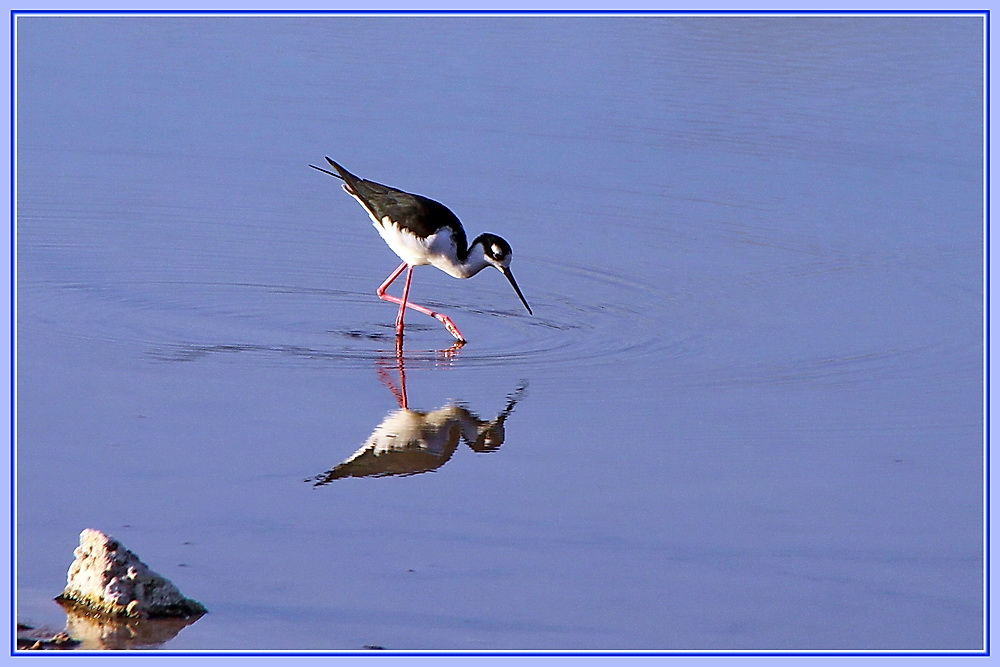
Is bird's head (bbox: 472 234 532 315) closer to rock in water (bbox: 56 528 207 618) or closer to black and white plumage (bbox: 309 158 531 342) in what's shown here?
black and white plumage (bbox: 309 158 531 342)

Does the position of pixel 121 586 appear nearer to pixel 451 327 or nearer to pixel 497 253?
pixel 451 327

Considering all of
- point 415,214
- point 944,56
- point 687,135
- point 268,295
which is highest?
point 944,56

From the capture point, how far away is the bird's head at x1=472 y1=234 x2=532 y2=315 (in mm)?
8281

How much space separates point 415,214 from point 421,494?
287 centimetres

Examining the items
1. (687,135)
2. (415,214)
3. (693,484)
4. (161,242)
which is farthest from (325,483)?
(687,135)

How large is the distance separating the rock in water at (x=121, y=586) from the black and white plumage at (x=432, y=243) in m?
3.53

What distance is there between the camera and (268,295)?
8555 millimetres

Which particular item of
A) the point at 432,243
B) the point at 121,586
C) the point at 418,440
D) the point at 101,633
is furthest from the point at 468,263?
the point at 101,633

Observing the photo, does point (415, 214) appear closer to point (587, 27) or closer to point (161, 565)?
point (161, 565)

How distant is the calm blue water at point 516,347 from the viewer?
5.17 metres

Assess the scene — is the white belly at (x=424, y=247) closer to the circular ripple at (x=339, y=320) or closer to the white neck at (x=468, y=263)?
the white neck at (x=468, y=263)

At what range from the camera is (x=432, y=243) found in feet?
27.4

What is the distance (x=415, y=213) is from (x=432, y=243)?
0.20 metres

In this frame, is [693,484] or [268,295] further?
[268,295]
